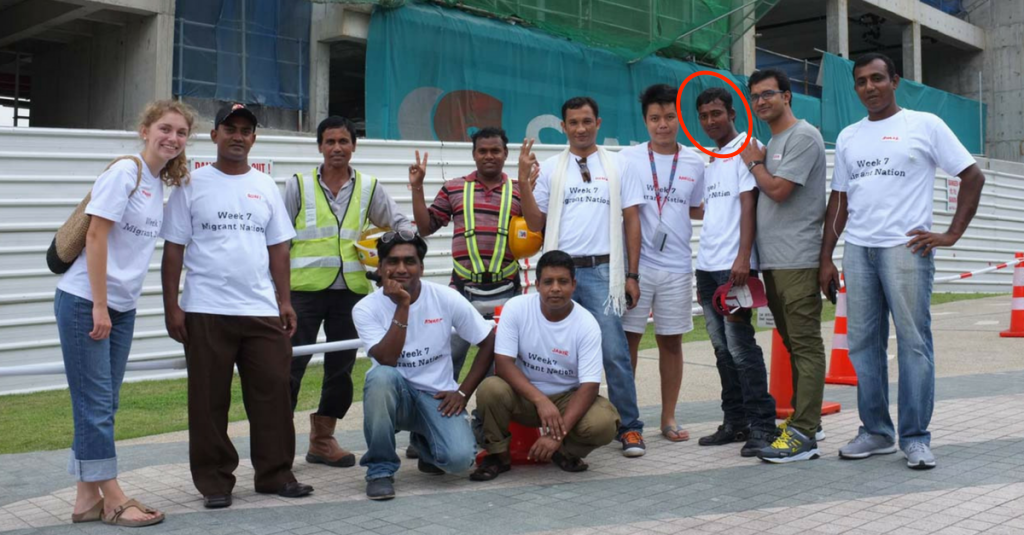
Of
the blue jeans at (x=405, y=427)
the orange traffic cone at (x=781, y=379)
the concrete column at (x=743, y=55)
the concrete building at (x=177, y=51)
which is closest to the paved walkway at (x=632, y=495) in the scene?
the blue jeans at (x=405, y=427)

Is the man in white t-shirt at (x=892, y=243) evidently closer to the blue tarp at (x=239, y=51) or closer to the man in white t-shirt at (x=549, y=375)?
the man in white t-shirt at (x=549, y=375)

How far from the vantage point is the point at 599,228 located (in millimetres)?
5680

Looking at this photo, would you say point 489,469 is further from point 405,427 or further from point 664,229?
point 664,229

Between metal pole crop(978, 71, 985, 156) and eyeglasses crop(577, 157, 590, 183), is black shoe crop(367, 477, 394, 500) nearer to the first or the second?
eyeglasses crop(577, 157, 590, 183)

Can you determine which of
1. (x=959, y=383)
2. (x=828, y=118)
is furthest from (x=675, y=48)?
(x=959, y=383)

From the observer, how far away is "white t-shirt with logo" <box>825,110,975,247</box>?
5074 mm

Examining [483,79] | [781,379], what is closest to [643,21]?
[483,79]

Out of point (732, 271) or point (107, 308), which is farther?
point (732, 271)

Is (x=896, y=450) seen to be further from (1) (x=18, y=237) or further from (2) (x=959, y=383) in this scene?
(1) (x=18, y=237)

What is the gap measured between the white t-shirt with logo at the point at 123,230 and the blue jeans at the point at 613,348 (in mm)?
2431

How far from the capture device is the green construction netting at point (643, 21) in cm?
1819

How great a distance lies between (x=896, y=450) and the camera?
5414 millimetres

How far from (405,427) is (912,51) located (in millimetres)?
29822

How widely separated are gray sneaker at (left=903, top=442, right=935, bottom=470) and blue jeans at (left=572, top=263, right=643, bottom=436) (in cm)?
146
